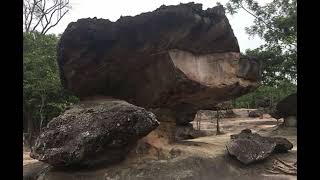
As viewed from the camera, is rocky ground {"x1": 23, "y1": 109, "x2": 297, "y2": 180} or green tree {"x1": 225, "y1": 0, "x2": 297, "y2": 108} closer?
rocky ground {"x1": 23, "y1": 109, "x2": 297, "y2": 180}

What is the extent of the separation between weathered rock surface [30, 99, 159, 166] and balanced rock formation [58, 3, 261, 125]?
1.41m

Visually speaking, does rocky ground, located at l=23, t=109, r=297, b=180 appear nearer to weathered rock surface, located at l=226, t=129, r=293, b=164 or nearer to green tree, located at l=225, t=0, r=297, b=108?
weathered rock surface, located at l=226, t=129, r=293, b=164

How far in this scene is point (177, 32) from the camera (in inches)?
466

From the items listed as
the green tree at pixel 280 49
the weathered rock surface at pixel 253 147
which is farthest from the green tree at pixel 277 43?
the weathered rock surface at pixel 253 147

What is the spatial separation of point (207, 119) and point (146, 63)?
22898 mm

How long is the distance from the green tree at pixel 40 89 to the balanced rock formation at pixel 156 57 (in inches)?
313

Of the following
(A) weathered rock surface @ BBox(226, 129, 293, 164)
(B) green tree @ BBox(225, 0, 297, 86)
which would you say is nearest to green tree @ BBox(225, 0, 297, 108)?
(B) green tree @ BBox(225, 0, 297, 86)

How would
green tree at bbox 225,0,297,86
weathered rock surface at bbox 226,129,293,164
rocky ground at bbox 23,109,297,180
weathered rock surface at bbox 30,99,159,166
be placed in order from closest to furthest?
1. weathered rock surface at bbox 30,99,159,166
2. rocky ground at bbox 23,109,297,180
3. weathered rock surface at bbox 226,129,293,164
4. green tree at bbox 225,0,297,86

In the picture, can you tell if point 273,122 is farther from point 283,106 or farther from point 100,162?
point 100,162

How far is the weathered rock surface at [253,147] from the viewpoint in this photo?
37.3 feet

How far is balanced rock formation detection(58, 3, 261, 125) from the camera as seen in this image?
11906mm

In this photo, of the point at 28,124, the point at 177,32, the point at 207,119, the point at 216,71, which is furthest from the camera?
the point at 207,119

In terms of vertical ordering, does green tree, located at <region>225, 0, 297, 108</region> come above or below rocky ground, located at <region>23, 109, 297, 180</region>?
above
